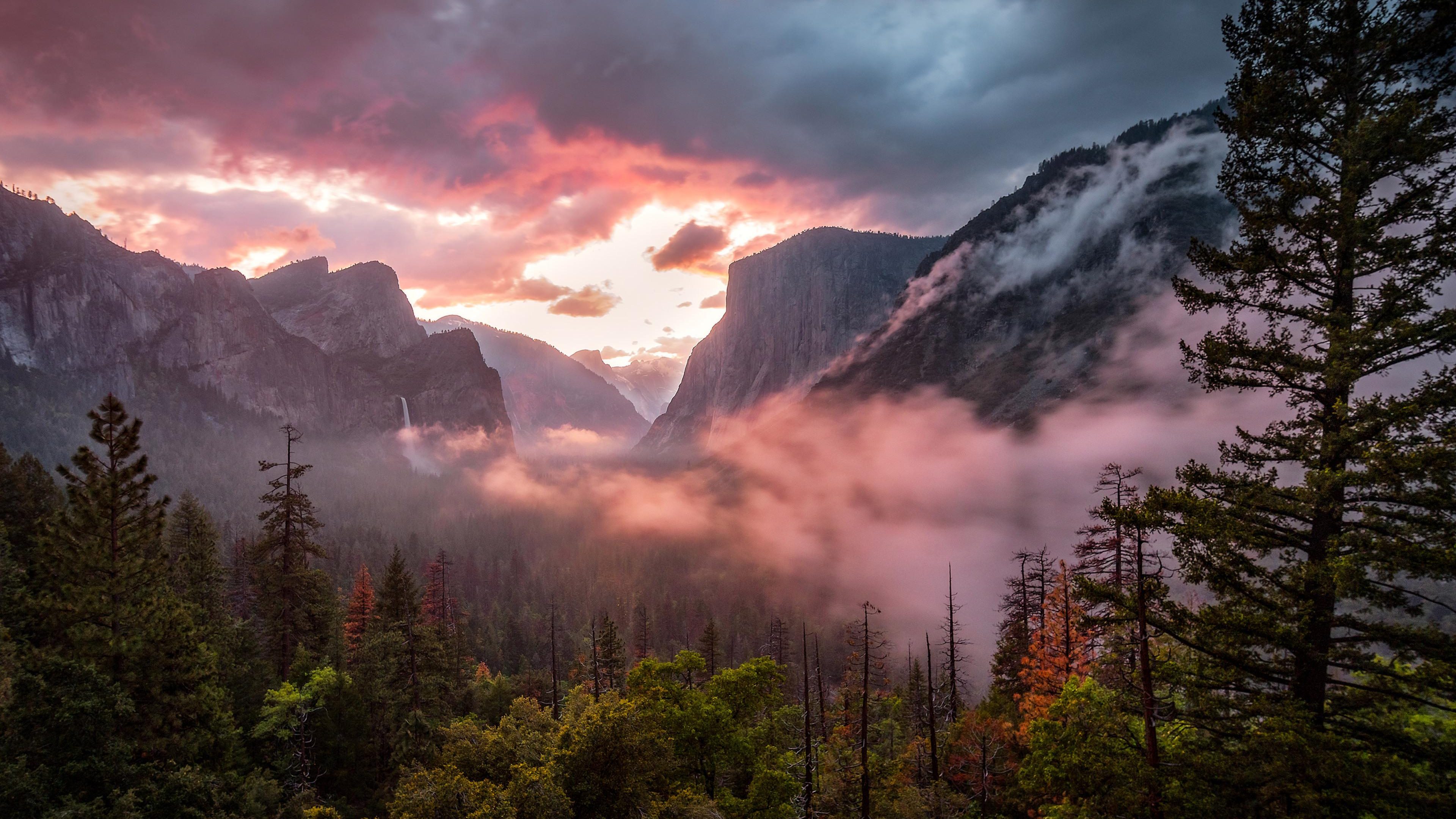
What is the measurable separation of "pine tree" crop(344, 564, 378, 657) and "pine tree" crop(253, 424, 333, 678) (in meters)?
5.84

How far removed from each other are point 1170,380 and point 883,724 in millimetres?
220930

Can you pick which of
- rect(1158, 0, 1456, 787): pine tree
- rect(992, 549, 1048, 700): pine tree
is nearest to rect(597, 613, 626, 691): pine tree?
rect(992, 549, 1048, 700): pine tree

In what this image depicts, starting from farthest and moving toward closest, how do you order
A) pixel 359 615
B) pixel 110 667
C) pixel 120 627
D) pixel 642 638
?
pixel 642 638 → pixel 359 615 → pixel 120 627 → pixel 110 667

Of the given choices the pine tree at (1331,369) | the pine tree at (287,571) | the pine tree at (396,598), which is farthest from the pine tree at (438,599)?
the pine tree at (1331,369)

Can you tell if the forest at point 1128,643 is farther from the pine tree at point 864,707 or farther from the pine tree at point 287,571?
the pine tree at point 864,707

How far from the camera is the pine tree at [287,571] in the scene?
27.8m

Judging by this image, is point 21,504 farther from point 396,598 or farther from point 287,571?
point 396,598

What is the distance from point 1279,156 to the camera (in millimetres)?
11383

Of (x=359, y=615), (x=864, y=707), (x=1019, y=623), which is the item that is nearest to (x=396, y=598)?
(x=359, y=615)

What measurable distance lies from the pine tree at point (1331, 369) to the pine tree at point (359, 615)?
42.9 meters

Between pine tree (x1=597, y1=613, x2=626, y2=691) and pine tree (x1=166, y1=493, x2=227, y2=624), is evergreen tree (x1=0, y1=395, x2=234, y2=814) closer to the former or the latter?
pine tree (x1=166, y1=493, x2=227, y2=624)

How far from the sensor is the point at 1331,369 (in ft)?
30.8

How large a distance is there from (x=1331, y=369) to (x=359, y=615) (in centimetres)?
5822

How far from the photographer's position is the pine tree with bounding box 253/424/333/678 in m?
27.8
